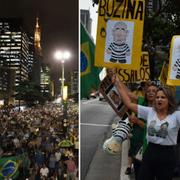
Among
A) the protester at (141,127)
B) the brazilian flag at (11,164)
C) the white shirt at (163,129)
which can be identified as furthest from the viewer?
the brazilian flag at (11,164)

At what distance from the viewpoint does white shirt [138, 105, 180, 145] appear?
16.2 feet

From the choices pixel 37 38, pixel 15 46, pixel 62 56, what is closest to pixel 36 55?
pixel 37 38

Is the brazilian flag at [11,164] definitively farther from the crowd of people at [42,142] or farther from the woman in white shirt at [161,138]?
the woman in white shirt at [161,138]

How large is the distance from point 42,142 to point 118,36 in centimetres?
140

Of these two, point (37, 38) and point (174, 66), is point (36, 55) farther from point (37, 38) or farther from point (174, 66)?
point (174, 66)

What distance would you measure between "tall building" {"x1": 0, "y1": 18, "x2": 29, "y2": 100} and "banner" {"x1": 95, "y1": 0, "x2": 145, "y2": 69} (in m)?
0.82

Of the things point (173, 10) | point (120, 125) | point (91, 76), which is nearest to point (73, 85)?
point (91, 76)

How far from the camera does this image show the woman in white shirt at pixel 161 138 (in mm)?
4945

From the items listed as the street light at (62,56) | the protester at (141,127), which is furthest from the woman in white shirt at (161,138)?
the street light at (62,56)

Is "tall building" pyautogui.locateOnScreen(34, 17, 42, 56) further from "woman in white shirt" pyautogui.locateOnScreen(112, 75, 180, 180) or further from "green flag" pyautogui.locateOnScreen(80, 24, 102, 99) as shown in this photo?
"woman in white shirt" pyautogui.locateOnScreen(112, 75, 180, 180)

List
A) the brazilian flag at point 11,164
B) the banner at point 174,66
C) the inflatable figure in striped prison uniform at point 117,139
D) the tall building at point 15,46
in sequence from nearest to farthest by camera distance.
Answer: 1. the inflatable figure in striped prison uniform at point 117,139
2. the tall building at point 15,46
3. the brazilian flag at point 11,164
4. the banner at point 174,66

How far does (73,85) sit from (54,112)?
15.0 inches

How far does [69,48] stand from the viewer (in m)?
6.07

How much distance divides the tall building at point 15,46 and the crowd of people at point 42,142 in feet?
1.45
